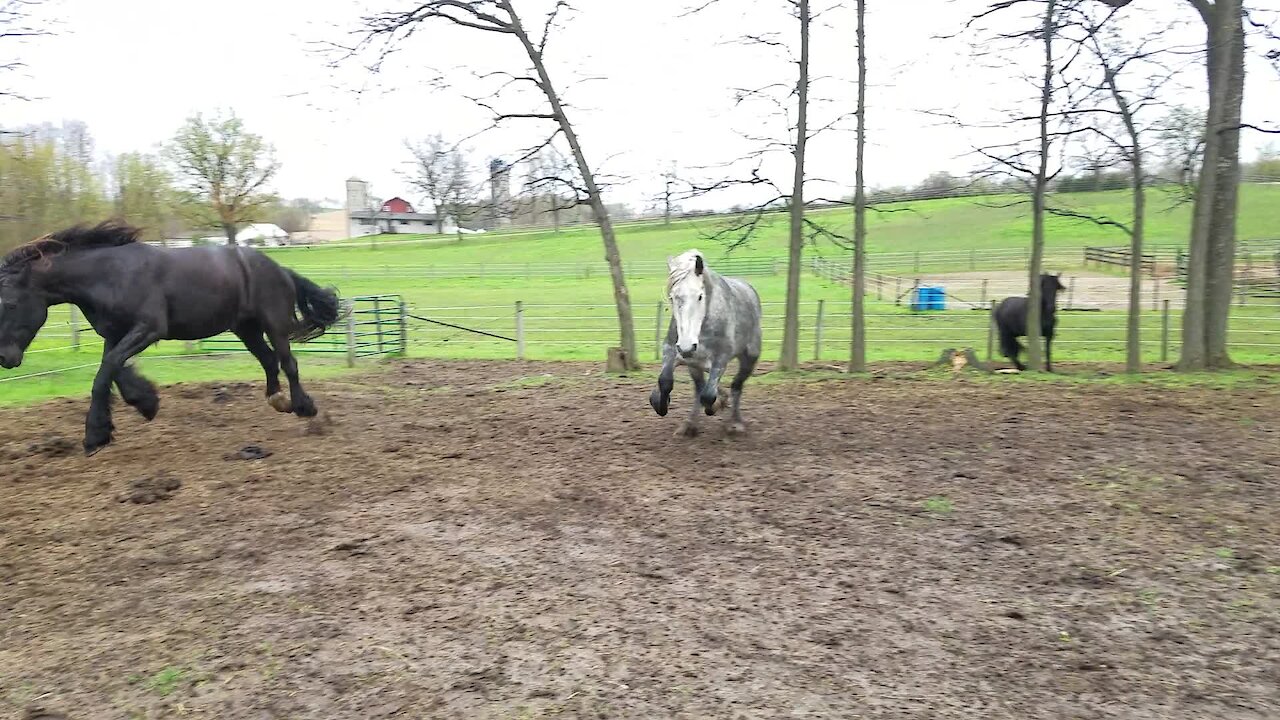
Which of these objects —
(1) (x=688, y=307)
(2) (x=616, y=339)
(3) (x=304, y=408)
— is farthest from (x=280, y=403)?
(2) (x=616, y=339)

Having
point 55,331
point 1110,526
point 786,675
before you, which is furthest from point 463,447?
point 55,331

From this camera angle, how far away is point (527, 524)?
4969 mm

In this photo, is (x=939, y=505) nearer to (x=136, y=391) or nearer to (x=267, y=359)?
(x=267, y=359)

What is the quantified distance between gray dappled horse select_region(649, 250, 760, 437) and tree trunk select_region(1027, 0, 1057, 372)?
22.0ft

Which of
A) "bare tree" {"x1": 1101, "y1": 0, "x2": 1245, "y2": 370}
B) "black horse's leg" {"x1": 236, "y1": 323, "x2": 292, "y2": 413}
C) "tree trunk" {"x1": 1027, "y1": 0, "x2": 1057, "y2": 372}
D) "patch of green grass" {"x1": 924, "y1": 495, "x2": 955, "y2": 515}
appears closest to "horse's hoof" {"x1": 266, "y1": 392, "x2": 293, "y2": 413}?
"black horse's leg" {"x1": 236, "y1": 323, "x2": 292, "y2": 413}

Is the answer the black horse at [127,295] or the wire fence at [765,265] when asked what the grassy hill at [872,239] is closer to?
the wire fence at [765,265]

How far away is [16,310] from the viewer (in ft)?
21.7

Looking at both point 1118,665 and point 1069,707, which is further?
point 1118,665

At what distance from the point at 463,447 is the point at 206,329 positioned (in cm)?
283

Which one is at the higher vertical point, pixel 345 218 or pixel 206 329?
pixel 345 218

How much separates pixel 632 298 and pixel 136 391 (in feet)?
82.3

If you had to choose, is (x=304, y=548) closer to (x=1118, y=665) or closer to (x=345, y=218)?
(x=1118, y=665)

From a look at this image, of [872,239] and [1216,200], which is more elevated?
[872,239]

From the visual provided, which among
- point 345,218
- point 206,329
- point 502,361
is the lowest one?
point 502,361
